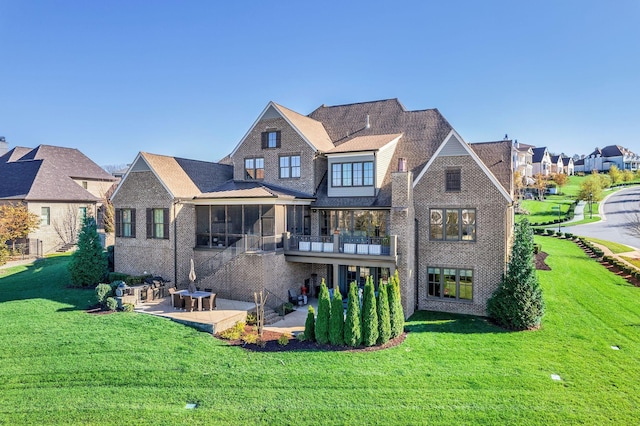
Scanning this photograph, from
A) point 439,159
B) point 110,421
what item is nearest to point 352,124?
point 439,159

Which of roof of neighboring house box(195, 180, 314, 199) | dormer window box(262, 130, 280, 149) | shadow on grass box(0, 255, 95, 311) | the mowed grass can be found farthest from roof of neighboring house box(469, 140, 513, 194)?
shadow on grass box(0, 255, 95, 311)

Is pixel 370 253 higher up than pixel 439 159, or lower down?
lower down

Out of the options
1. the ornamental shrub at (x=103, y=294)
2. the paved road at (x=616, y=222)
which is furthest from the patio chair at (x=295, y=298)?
the paved road at (x=616, y=222)

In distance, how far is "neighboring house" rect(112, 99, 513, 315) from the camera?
1847cm

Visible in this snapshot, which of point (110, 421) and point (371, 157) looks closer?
point (110, 421)

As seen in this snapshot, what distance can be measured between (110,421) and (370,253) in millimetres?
12491

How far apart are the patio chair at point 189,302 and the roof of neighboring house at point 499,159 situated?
16.6 meters

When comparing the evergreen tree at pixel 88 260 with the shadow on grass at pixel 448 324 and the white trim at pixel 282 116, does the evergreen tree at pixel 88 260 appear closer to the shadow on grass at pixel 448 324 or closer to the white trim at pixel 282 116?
the white trim at pixel 282 116

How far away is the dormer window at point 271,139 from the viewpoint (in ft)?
78.2

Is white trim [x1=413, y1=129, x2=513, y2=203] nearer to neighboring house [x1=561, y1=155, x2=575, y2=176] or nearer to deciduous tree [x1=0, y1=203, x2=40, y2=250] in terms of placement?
deciduous tree [x1=0, y1=203, x2=40, y2=250]

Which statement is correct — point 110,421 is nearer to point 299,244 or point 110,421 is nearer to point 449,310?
point 299,244

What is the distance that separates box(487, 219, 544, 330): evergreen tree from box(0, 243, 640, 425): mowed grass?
28.9 inches

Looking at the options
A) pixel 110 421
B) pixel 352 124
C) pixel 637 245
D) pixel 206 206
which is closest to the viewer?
pixel 110 421

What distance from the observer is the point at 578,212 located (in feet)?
206
